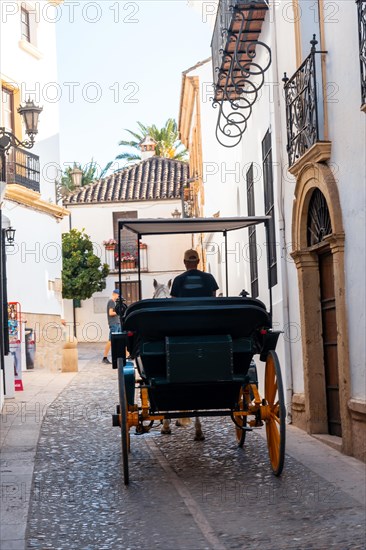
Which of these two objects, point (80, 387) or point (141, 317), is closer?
point (141, 317)

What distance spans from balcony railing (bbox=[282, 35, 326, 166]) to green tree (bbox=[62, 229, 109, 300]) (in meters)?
31.0

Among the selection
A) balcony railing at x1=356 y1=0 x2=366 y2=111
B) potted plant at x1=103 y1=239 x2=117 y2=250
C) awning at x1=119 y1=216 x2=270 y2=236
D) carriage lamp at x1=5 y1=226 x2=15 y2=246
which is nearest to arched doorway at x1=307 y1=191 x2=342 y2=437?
awning at x1=119 y1=216 x2=270 y2=236

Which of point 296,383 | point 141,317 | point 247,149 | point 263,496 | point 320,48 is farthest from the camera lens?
point 247,149

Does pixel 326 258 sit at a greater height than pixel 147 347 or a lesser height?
greater

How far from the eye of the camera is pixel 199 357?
25.7 feet

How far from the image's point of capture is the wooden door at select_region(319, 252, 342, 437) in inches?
411

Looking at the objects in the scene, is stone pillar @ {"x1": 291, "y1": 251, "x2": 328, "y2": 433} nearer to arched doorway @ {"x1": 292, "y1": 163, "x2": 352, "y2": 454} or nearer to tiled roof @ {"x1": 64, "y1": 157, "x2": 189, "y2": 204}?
arched doorway @ {"x1": 292, "y1": 163, "x2": 352, "y2": 454}

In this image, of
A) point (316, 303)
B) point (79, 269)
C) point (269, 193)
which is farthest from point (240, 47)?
point (79, 269)

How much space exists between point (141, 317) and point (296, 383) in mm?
4454

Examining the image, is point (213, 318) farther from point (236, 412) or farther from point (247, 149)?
point (247, 149)

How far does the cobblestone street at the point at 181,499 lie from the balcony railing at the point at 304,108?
3445 mm

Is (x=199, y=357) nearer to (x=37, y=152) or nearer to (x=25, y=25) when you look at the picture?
(x=37, y=152)

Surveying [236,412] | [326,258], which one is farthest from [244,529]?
[326,258]

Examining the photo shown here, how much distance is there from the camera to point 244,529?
20.6ft
